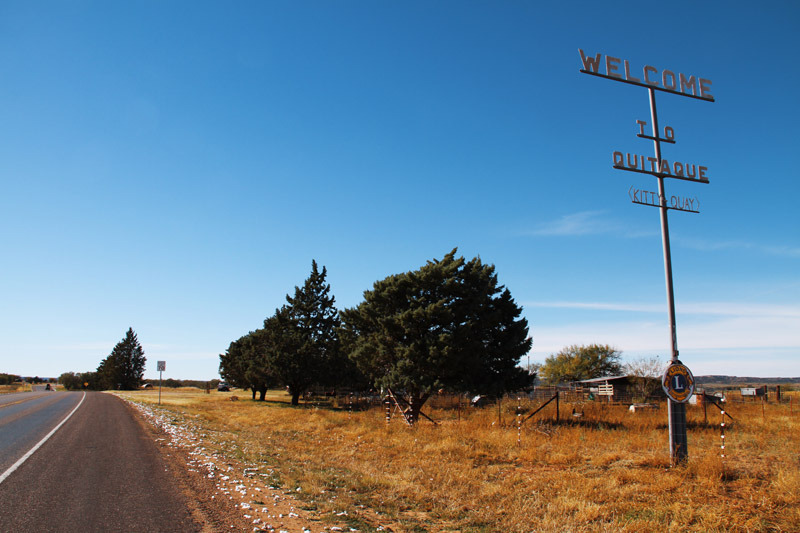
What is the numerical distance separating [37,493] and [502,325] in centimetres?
2508

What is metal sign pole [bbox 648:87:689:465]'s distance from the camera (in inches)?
485

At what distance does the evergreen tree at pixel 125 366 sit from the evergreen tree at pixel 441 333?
94.9 m

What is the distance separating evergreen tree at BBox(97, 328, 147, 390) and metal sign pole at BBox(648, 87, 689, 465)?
376ft

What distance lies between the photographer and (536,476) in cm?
1191

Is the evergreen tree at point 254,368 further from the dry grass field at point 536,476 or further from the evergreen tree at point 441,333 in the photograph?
the dry grass field at point 536,476

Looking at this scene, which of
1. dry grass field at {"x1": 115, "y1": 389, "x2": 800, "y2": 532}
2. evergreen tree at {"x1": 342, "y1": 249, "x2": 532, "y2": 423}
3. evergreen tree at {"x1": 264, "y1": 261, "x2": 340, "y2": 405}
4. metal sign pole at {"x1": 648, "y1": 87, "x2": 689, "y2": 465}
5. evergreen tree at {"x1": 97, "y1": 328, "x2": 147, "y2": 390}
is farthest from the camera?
evergreen tree at {"x1": 97, "y1": 328, "x2": 147, "y2": 390}

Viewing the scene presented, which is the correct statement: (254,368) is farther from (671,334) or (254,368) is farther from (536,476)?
(671,334)

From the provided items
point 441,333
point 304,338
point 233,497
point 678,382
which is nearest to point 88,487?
point 233,497

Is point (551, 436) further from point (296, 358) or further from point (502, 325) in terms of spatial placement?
point (296, 358)

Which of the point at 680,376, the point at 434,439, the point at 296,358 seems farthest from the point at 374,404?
the point at 680,376

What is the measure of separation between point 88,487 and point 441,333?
19.3 m

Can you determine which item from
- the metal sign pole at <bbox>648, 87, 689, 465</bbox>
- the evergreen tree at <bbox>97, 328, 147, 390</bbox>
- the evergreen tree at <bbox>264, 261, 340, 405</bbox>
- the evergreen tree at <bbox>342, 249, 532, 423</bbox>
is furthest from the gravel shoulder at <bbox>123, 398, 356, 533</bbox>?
the evergreen tree at <bbox>97, 328, 147, 390</bbox>

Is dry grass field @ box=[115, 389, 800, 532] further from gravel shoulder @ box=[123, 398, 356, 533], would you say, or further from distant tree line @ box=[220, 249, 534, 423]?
distant tree line @ box=[220, 249, 534, 423]

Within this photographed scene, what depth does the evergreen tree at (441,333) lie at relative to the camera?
26312mm
